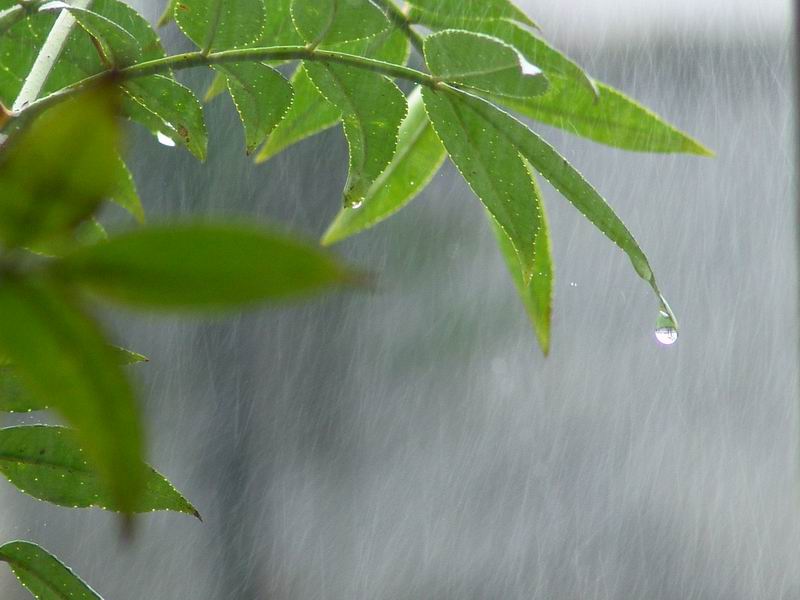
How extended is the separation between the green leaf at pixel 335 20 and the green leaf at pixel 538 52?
2.0 inches

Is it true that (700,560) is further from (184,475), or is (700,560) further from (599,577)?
(184,475)

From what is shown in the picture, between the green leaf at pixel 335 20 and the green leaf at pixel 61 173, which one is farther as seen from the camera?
the green leaf at pixel 335 20

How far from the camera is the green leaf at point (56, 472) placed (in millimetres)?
289

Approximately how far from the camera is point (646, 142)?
1.15 ft

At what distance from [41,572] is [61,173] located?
270mm

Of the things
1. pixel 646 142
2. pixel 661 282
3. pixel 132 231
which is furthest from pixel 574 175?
pixel 661 282

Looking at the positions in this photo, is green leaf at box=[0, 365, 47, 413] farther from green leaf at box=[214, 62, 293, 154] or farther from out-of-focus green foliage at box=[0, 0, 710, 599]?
green leaf at box=[214, 62, 293, 154]

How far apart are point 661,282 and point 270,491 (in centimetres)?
76

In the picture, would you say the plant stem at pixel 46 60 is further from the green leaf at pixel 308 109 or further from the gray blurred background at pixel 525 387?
the gray blurred background at pixel 525 387

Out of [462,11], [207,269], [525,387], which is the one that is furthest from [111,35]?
[525,387]

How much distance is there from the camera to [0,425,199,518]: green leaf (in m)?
0.29

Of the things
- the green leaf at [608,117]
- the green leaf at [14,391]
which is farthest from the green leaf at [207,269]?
the green leaf at [608,117]

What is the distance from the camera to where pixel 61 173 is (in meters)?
0.07

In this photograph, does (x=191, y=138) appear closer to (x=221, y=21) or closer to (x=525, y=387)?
(x=221, y=21)
